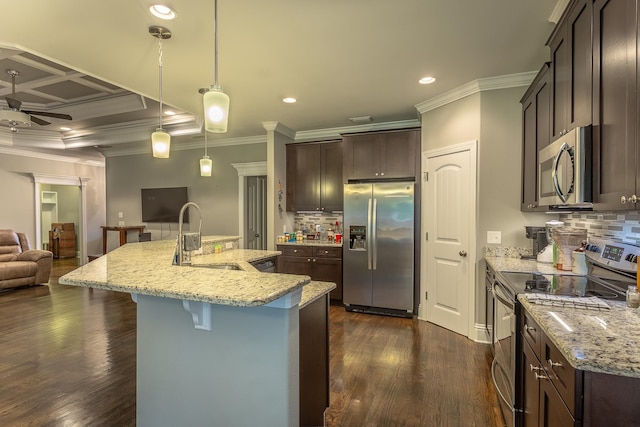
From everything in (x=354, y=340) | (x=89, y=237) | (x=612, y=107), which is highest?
(x=612, y=107)

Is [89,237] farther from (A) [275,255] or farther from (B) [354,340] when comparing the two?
(B) [354,340]

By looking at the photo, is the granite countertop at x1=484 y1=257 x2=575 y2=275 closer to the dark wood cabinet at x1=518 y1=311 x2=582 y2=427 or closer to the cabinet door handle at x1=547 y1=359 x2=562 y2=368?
the dark wood cabinet at x1=518 y1=311 x2=582 y2=427

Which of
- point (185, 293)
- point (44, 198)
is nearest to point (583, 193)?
point (185, 293)

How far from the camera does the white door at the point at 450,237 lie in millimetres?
3338

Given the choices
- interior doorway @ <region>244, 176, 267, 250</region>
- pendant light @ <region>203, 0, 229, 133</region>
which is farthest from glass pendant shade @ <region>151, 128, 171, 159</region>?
interior doorway @ <region>244, 176, 267, 250</region>

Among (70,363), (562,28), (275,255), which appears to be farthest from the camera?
(275,255)

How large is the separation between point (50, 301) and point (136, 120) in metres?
3.13

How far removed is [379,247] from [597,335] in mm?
3048

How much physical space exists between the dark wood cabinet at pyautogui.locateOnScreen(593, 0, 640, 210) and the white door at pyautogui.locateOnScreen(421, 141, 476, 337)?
5.87 ft

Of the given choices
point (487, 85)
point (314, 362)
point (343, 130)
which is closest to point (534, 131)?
point (487, 85)

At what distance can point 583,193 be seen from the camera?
62.7 inches

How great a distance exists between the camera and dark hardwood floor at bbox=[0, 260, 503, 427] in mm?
2092

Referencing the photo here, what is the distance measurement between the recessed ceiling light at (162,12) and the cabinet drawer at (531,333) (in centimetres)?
269

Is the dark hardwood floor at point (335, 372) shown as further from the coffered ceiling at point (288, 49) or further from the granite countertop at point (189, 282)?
the coffered ceiling at point (288, 49)
